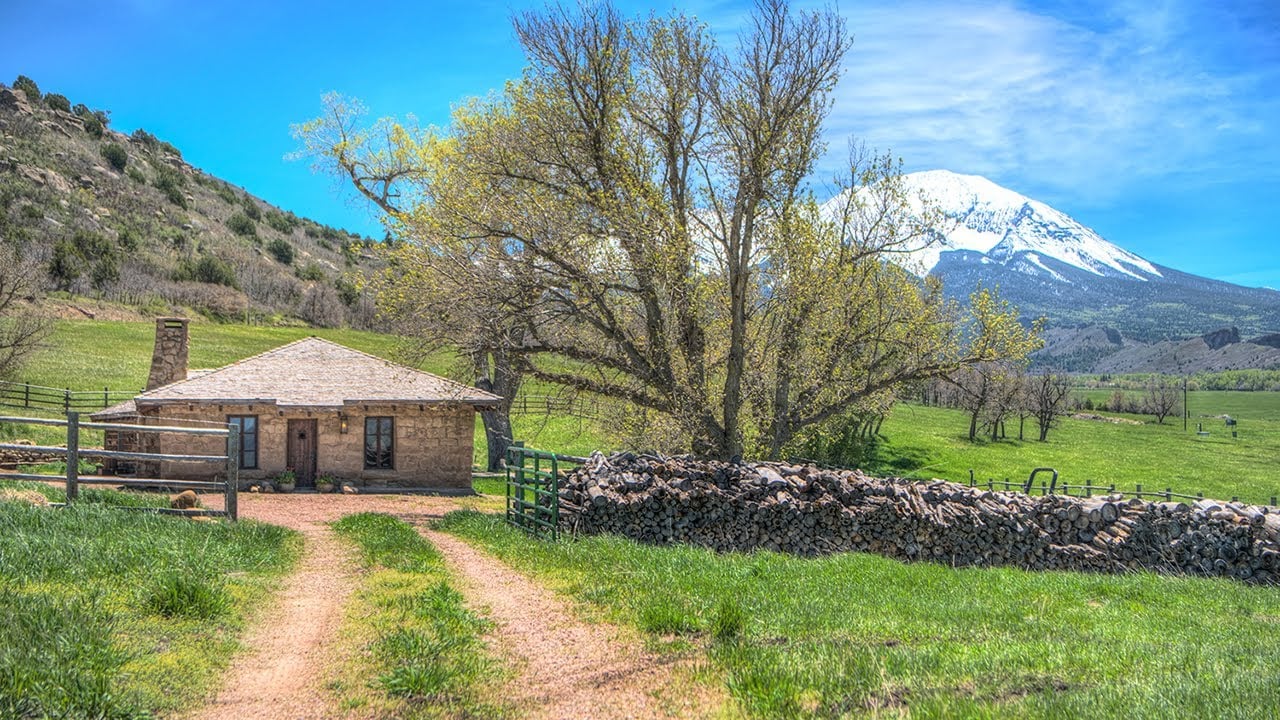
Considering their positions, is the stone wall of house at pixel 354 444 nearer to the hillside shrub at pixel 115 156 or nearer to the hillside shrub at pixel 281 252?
the hillside shrub at pixel 281 252

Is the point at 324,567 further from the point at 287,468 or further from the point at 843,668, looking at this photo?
the point at 287,468

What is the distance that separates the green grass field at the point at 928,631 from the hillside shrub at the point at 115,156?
107m

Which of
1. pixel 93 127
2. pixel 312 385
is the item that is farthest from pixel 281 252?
pixel 312 385

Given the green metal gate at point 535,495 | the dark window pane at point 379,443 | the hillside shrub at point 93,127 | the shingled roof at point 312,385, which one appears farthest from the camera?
the hillside shrub at point 93,127

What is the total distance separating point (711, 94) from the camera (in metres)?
20.5

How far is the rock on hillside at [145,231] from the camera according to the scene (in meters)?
70.5

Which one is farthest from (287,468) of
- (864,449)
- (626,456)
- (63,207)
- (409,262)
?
(63,207)

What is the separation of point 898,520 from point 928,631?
8.50 m

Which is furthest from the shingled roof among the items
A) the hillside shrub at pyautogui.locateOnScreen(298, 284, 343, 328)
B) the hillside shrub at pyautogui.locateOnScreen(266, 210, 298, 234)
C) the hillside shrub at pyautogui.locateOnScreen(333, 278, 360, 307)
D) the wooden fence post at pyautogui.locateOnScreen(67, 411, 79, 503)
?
the hillside shrub at pyautogui.locateOnScreen(266, 210, 298, 234)

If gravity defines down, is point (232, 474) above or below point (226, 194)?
below

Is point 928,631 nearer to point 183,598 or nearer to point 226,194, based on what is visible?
point 183,598

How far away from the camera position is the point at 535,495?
15.0 m

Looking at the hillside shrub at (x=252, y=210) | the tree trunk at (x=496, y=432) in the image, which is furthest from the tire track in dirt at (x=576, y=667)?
the hillside shrub at (x=252, y=210)

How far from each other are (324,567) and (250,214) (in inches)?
4510
